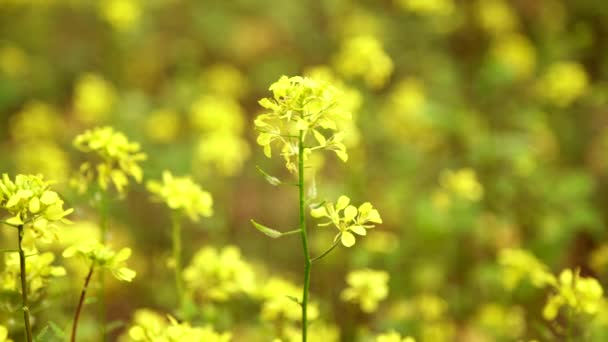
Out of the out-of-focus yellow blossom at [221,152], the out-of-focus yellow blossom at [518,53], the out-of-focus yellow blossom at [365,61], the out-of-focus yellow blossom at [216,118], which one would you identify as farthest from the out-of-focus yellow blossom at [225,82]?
the out-of-focus yellow blossom at [518,53]

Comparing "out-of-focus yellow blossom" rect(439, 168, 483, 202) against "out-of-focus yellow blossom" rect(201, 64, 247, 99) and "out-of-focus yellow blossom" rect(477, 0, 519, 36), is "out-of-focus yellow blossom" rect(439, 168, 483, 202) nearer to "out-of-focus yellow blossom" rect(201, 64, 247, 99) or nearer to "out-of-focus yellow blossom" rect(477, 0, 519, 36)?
"out-of-focus yellow blossom" rect(201, 64, 247, 99)

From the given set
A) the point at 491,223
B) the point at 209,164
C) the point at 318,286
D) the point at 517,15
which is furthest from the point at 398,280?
the point at 517,15

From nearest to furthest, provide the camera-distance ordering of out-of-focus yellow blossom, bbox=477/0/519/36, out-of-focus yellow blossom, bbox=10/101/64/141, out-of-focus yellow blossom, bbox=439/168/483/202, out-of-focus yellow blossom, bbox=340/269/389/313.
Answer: out-of-focus yellow blossom, bbox=340/269/389/313, out-of-focus yellow blossom, bbox=439/168/483/202, out-of-focus yellow blossom, bbox=10/101/64/141, out-of-focus yellow blossom, bbox=477/0/519/36

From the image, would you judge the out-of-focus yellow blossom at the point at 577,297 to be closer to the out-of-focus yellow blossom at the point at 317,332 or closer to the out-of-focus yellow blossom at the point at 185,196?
the out-of-focus yellow blossom at the point at 317,332

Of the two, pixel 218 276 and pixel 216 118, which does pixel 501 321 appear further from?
pixel 216 118

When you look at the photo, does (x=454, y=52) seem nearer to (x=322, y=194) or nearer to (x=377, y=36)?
(x=377, y=36)

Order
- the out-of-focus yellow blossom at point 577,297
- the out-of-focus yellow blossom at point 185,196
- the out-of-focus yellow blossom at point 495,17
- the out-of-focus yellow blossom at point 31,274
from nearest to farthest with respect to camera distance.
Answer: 1. the out-of-focus yellow blossom at point 31,274
2. the out-of-focus yellow blossom at point 577,297
3. the out-of-focus yellow blossom at point 185,196
4. the out-of-focus yellow blossom at point 495,17

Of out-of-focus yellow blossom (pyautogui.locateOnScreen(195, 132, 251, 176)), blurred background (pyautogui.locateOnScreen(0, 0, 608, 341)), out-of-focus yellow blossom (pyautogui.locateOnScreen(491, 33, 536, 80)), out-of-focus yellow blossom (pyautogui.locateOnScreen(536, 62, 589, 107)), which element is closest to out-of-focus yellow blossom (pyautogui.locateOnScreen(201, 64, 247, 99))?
blurred background (pyautogui.locateOnScreen(0, 0, 608, 341))
